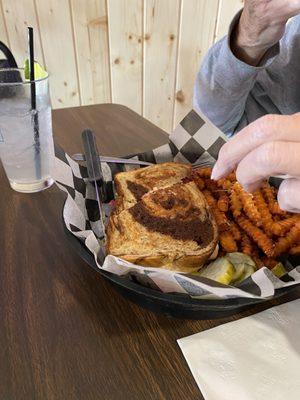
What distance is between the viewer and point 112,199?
869 millimetres

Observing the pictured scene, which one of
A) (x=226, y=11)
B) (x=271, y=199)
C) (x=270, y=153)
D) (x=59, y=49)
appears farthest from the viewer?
(x=226, y=11)

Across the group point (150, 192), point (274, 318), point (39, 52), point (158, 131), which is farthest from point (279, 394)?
point (39, 52)

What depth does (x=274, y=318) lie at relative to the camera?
0.60 metres

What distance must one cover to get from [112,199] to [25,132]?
0.96ft

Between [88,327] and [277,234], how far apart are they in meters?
0.42

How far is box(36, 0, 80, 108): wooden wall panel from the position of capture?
202 cm

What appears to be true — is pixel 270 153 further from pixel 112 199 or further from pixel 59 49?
pixel 59 49

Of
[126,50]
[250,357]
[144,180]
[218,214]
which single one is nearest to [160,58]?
[126,50]

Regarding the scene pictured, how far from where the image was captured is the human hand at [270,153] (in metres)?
0.47

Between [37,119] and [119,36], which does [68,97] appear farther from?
[37,119]

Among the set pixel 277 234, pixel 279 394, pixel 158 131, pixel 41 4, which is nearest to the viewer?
pixel 279 394

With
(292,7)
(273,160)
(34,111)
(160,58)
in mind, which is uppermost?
(292,7)

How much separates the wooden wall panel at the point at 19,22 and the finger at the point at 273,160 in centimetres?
199

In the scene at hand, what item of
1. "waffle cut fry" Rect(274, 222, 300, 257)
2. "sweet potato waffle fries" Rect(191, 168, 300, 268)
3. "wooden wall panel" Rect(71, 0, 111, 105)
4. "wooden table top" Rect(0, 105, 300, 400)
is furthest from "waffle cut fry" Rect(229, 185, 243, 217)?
"wooden wall panel" Rect(71, 0, 111, 105)
